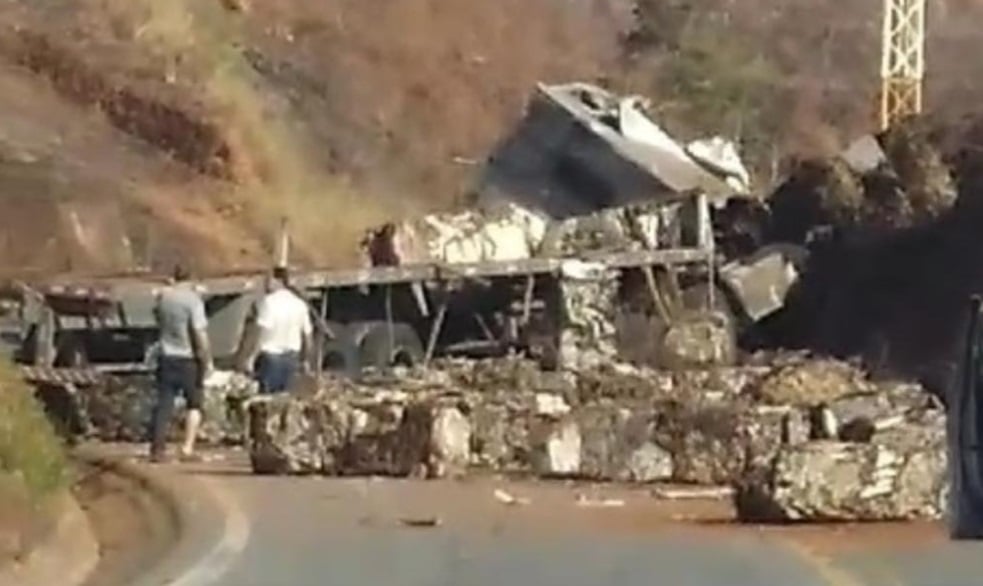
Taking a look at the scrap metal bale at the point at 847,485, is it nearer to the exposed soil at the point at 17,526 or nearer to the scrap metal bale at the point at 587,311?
the exposed soil at the point at 17,526

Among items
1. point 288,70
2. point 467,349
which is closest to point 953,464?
point 467,349

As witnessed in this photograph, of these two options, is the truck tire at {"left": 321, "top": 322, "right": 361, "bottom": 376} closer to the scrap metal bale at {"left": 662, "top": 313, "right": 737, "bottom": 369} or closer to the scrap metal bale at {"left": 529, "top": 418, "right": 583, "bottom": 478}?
the scrap metal bale at {"left": 662, "top": 313, "right": 737, "bottom": 369}

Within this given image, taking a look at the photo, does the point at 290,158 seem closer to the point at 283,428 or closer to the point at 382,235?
the point at 382,235

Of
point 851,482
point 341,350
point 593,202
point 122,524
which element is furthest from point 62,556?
point 593,202

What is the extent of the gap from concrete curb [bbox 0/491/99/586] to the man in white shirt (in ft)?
22.1

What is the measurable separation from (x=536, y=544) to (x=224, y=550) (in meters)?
2.00

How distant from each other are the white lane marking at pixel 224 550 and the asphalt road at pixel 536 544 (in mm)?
57

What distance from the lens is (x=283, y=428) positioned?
76.4 feet

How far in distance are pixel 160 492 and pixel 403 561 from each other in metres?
3.65

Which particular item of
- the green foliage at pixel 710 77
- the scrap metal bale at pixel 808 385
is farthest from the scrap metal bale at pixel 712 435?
the green foliage at pixel 710 77

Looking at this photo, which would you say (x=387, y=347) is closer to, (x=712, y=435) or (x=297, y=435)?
(x=297, y=435)

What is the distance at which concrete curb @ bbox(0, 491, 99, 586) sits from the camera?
15621 mm

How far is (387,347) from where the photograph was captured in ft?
106

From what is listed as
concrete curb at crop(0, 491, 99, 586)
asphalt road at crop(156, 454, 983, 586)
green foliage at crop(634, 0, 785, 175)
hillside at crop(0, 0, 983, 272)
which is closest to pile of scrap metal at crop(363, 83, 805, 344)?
hillside at crop(0, 0, 983, 272)
